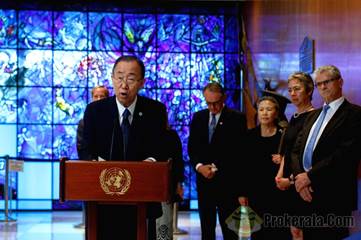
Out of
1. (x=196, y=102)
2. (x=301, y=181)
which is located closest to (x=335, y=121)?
(x=301, y=181)

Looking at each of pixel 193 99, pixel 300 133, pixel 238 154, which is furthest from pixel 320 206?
pixel 193 99

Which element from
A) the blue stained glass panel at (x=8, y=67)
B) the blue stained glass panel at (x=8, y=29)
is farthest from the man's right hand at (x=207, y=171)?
the blue stained glass panel at (x=8, y=29)

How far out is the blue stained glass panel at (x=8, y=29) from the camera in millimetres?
12312

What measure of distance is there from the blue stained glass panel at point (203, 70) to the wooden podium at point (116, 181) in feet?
30.7

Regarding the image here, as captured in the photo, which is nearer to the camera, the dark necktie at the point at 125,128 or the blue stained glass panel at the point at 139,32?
the dark necktie at the point at 125,128

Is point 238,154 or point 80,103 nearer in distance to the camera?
point 238,154

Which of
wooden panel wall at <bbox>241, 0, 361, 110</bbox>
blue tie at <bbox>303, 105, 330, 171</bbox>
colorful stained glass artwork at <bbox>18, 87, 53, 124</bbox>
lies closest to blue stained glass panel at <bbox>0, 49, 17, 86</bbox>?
colorful stained glass artwork at <bbox>18, 87, 53, 124</bbox>

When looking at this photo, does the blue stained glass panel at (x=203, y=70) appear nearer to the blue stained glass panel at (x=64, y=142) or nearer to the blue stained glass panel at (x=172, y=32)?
the blue stained glass panel at (x=172, y=32)

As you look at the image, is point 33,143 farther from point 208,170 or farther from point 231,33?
point 208,170

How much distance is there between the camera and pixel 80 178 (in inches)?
130

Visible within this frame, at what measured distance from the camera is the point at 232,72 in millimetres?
12648

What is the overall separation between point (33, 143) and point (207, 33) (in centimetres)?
348

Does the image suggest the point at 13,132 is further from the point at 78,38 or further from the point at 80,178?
the point at 80,178

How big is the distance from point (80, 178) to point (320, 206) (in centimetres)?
212
